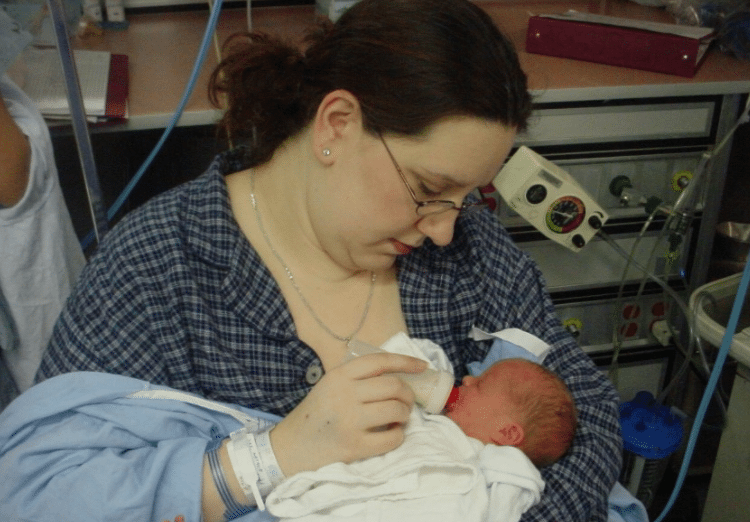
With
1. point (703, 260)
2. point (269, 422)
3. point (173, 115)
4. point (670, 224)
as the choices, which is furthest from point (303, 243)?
point (703, 260)

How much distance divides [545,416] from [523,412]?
37 millimetres

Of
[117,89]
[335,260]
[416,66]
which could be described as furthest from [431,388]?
[117,89]

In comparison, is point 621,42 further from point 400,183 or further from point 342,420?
point 342,420

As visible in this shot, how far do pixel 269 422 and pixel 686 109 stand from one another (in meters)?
1.23

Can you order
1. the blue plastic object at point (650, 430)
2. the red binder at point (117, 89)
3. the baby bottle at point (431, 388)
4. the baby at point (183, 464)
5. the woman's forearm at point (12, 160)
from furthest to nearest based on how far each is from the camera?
1. the blue plastic object at point (650, 430)
2. the red binder at point (117, 89)
3. the woman's forearm at point (12, 160)
4. the baby bottle at point (431, 388)
5. the baby at point (183, 464)

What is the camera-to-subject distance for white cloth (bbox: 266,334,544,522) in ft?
3.39

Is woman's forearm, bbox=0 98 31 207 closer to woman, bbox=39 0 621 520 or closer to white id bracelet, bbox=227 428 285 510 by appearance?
woman, bbox=39 0 621 520

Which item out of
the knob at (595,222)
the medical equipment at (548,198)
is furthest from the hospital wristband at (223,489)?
the knob at (595,222)

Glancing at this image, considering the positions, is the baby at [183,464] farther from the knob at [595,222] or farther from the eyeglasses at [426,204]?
the knob at [595,222]

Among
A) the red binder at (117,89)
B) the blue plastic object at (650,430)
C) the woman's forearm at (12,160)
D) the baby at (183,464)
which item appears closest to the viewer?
the baby at (183,464)

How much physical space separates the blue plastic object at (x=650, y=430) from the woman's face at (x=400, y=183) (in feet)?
3.04

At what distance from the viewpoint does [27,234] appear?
1414 millimetres

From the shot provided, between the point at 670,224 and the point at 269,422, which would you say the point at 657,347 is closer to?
the point at 670,224

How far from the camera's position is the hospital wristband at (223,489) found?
3.45 ft
